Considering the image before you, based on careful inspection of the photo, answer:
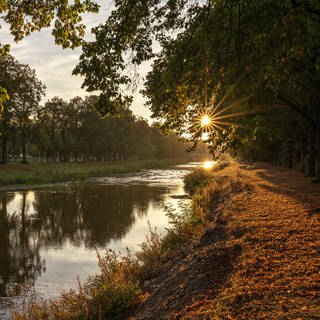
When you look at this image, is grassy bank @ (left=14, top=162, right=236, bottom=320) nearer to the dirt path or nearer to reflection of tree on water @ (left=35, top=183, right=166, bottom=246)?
the dirt path

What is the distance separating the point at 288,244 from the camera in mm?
7797

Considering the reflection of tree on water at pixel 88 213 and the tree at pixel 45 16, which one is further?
the reflection of tree on water at pixel 88 213

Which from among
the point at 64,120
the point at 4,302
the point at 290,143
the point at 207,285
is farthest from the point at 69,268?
the point at 64,120

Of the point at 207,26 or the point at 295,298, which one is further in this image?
the point at 207,26

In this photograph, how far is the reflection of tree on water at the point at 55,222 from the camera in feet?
45.9

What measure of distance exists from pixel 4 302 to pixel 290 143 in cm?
3067

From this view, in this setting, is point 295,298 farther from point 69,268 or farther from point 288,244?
point 69,268

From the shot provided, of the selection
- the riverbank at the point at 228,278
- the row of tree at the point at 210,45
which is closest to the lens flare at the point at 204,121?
the row of tree at the point at 210,45

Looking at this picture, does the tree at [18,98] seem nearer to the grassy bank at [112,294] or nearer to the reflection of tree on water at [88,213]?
the reflection of tree on water at [88,213]

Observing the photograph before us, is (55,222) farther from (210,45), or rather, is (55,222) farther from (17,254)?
(210,45)

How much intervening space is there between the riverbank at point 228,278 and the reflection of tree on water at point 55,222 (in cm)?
411

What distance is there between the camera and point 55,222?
73.3ft

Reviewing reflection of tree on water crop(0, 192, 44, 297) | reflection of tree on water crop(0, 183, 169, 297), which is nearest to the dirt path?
reflection of tree on water crop(0, 192, 44, 297)

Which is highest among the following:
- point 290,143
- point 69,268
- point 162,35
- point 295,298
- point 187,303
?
point 162,35
